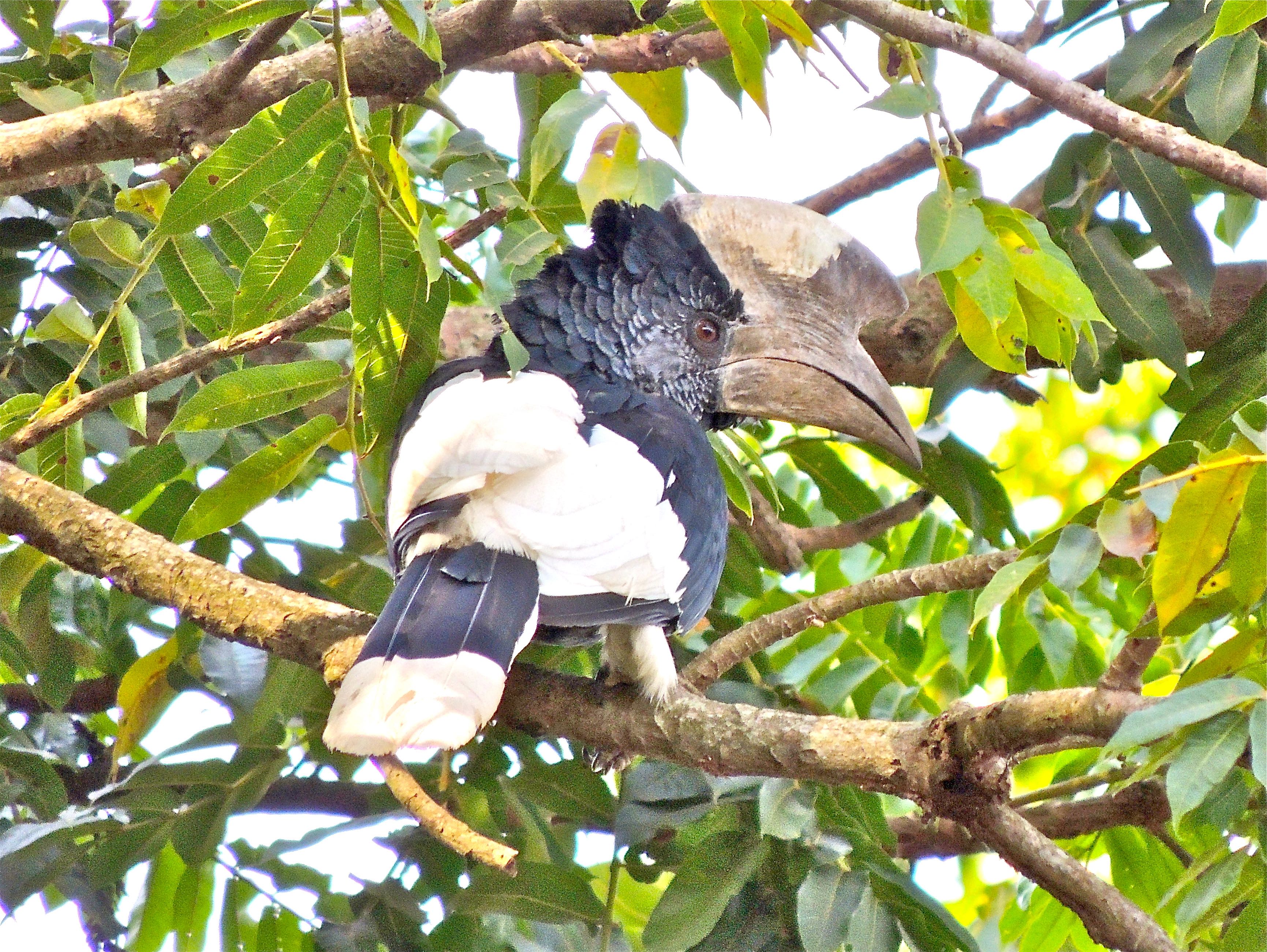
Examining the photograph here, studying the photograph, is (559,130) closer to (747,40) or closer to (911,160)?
(747,40)

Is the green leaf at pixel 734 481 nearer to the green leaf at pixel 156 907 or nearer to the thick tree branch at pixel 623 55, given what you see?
the thick tree branch at pixel 623 55

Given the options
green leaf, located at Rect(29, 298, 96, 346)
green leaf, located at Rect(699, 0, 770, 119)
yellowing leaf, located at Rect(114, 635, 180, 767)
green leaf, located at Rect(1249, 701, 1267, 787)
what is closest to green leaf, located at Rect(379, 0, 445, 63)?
green leaf, located at Rect(699, 0, 770, 119)

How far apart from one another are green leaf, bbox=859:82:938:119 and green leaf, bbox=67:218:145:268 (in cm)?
88

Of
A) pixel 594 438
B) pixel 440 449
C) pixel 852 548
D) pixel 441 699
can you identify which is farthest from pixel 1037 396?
pixel 441 699

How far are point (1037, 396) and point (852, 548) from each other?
1.62 ft

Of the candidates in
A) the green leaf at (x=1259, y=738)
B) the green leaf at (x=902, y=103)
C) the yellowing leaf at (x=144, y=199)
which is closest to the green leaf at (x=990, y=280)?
the green leaf at (x=902, y=103)

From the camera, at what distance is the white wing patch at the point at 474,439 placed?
5.18 ft

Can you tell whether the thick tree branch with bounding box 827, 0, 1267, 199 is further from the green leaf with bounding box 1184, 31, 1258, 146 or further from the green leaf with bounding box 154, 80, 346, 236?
the green leaf with bounding box 154, 80, 346, 236

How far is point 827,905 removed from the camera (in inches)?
60.3

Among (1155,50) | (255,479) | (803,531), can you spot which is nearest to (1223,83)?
(1155,50)

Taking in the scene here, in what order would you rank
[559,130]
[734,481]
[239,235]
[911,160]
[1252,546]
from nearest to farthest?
[1252,546], [559,130], [239,235], [734,481], [911,160]

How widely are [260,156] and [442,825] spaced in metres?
0.71

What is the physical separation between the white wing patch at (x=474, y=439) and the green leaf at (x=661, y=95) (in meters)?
0.44

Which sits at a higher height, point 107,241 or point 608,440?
point 107,241
